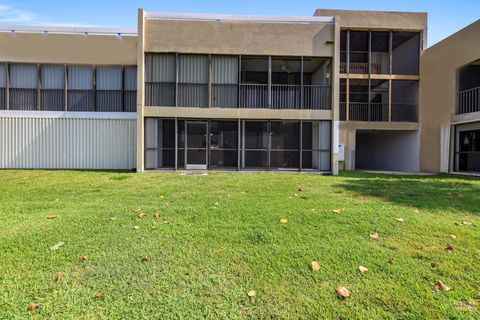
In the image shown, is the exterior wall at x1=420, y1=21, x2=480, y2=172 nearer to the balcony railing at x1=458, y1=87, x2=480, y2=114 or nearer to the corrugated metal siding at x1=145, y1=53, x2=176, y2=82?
the balcony railing at x1=458, y1=87, x2=480, y2=114

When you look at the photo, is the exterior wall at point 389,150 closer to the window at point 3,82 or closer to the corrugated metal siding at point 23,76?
the corrugated metal siding at point 23,76

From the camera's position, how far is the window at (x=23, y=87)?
1461 cm

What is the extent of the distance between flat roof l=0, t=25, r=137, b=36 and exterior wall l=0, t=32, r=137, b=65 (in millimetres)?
139

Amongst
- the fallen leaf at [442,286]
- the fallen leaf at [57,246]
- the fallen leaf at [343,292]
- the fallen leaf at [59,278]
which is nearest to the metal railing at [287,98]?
the fallen leaf at [57,246]

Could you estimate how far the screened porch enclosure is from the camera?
44.6 ft

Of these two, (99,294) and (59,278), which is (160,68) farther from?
(99,294)

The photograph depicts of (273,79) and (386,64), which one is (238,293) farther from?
(386,64)

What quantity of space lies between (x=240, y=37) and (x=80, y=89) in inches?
300

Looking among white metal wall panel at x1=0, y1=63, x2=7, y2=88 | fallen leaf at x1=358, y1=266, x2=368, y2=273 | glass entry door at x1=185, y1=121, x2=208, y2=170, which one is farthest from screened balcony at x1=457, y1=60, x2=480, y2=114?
white metal wall panel at x1=0, y1=63, x2=7, y2=88

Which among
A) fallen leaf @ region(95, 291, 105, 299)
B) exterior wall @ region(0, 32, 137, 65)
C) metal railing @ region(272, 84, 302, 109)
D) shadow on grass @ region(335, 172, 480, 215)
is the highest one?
exterior wall @ region(0, 32, 137, 65)

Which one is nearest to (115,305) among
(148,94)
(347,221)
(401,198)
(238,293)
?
(238,293)

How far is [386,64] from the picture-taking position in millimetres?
19734

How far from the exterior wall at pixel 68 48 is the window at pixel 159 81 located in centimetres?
198

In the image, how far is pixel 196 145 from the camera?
1383 centimetres
